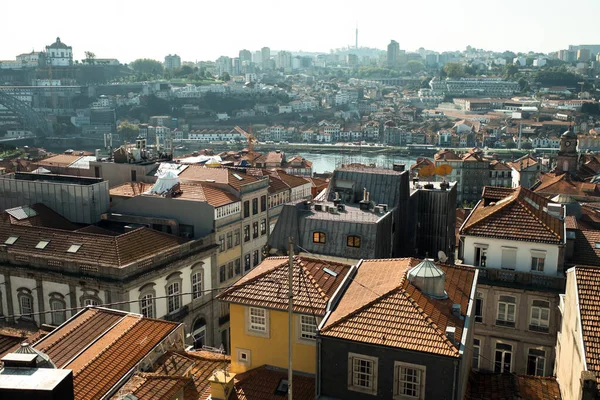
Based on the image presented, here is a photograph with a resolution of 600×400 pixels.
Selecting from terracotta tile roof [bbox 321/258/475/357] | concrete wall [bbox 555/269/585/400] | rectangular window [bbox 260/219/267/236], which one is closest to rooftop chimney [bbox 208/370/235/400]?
terracotta tile roof [bbox 321/258/475/357]

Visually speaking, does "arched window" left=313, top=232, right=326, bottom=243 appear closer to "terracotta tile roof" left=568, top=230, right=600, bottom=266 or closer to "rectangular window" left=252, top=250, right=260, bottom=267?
"terracotta tile roof" left=568, top=230, right=600, bottom=266

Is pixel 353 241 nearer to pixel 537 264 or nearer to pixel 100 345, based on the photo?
pixel 537 264

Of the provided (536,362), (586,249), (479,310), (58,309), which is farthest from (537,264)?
(58,309)

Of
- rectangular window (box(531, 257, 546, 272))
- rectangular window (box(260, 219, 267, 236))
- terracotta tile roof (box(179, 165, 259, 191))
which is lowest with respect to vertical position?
rectangular window (box(260, 219, 267, 236))

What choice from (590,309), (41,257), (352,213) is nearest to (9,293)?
→ (41,257)

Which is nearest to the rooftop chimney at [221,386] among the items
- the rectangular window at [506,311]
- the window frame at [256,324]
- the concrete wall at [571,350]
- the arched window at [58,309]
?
the window frame at [256,324]

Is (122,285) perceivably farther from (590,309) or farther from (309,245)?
(590,309)
